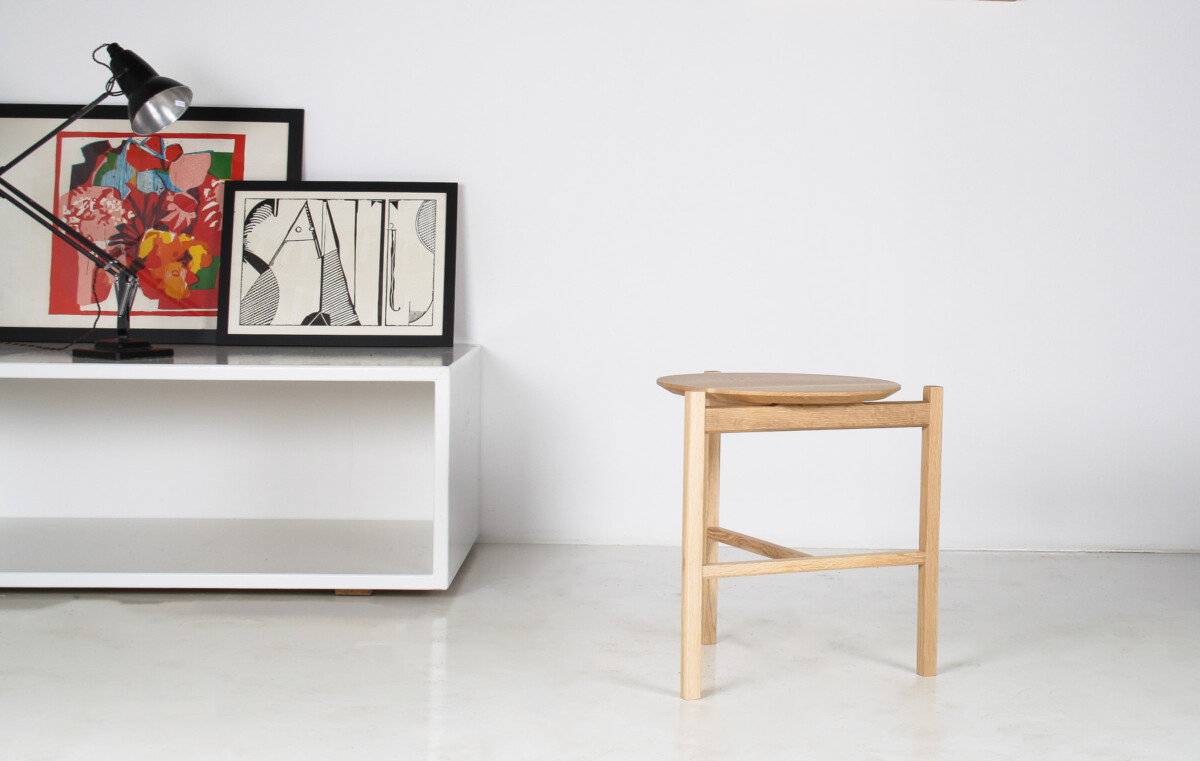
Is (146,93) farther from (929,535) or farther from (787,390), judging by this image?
(929,535)

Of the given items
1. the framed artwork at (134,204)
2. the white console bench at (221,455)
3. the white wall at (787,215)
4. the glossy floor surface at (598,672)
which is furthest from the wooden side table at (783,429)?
the framed artwork at (134,204)

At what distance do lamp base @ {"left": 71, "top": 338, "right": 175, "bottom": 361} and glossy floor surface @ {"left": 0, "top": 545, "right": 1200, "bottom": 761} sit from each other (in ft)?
2.03

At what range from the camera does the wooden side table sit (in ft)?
5.97

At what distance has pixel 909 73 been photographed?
9.91ft

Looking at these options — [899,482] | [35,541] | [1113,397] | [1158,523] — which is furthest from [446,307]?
[1158,523]

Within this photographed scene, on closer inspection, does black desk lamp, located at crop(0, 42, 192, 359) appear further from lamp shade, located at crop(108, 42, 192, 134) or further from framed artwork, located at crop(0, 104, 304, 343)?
framed artwork, located at crop(0, 104, 304, 343)

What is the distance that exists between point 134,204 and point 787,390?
222cm

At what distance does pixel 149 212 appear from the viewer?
299 cm

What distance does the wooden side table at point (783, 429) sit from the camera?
182cm

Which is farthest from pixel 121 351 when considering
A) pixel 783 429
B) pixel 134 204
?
pixel 783 429

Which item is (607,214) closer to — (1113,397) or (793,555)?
(793,555)

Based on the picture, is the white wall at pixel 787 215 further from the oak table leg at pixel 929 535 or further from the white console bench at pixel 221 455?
the oak table leg at pixel 929 535

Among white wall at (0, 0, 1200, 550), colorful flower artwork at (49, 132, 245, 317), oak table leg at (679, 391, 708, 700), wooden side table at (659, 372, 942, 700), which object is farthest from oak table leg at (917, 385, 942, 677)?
colorful flower artwork at (49, 132, 245, 317)

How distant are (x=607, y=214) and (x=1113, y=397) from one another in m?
1.72
